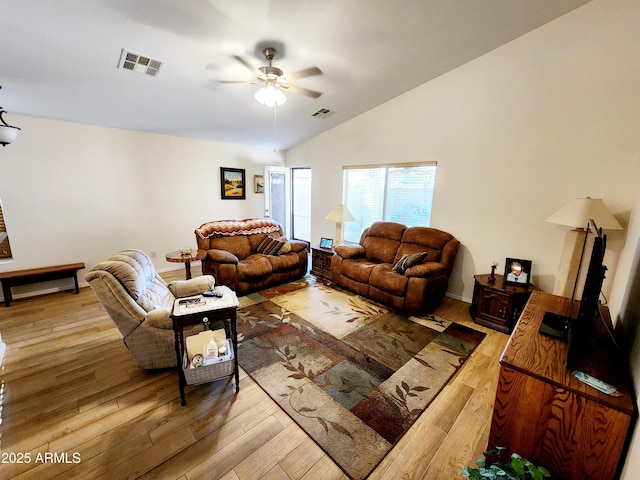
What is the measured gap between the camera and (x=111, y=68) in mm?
2512

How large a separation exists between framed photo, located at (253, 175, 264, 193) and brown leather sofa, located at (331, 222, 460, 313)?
8.59 feet

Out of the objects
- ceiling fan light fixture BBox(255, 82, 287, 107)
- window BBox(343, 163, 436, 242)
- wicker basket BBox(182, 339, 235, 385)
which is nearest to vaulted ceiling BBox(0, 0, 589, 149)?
ceiling fan light fixture BBox(255, 82, 287, 107)

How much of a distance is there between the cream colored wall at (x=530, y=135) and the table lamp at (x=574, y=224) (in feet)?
1.11

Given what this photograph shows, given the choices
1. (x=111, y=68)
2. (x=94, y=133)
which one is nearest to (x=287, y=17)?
(x=111, y=68)

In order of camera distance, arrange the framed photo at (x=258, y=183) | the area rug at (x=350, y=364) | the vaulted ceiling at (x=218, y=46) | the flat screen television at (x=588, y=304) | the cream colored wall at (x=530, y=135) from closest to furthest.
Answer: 1. the flat screen television at (x=588, y=304)
2. the area rug at (x=350, y=364)
3. the vaulted ceiling at (x=218, y=46)
4. the cream colored wall at (x=530, y=135)
5. the framed photo at (x=258, y=183)

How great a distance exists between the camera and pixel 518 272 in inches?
118

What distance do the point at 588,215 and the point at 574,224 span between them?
14cm

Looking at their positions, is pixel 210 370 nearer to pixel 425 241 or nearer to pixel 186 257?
pixel 186 257

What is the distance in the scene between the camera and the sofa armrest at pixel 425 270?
3.17 meters

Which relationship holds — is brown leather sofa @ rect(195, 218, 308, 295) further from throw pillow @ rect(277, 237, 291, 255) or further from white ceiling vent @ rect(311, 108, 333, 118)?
white ceiling vent @ rect(311, 108, 333, 118)

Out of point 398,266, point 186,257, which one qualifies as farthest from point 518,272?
point 186,257

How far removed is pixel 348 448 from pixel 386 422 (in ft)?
1.10

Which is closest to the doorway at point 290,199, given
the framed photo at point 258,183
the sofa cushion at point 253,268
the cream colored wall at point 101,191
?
the framed photo at point 258,183

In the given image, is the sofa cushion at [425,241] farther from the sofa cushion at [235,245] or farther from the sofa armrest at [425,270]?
the sofa cushion at [235,245]
